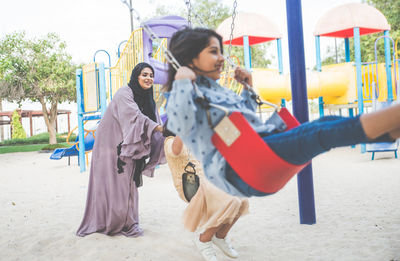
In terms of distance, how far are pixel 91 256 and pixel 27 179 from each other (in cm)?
626

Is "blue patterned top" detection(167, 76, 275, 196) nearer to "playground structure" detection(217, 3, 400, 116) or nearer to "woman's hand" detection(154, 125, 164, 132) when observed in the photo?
"woman's hand" detection(154, 125, 164, 132)

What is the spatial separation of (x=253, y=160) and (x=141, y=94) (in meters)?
2.08

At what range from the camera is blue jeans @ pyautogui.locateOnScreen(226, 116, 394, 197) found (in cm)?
154

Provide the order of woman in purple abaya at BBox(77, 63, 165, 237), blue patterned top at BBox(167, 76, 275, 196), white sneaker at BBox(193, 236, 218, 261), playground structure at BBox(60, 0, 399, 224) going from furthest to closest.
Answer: playground structure at BBox(60, 0, 399, 224) → woman in purple abaya at BBox(77, 63, 165, 237) → white sneaker at BBox(193, 236, 218, 261) → blue patterned top at BBox(167, 76, 275, 196)

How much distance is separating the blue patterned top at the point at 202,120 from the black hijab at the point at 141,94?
1.59m

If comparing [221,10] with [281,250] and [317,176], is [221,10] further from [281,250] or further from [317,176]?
[281,250]

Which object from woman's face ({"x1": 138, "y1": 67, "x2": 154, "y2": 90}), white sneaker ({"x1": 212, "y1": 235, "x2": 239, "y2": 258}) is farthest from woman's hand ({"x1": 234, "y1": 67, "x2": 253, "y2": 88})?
woman's face ({"x1": 138, "y1": 67, "x2": 154, "y2": 90})

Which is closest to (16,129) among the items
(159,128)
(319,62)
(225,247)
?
(319,62)

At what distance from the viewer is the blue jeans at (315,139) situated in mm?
1536

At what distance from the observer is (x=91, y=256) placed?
9.79 feet

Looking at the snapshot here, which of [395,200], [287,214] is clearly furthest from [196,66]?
[395,200]

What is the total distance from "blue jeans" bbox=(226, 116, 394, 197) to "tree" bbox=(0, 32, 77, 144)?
19.4 m

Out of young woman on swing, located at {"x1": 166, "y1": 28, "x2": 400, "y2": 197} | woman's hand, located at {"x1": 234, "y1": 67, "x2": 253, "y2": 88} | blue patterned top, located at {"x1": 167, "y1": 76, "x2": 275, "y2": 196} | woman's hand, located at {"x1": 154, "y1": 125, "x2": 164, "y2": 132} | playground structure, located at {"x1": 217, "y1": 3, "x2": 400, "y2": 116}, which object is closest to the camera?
young woman on swing, located at {"x1": 166, "y1": 28, "x2": 400, "y2": 197}

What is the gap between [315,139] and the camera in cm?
163
